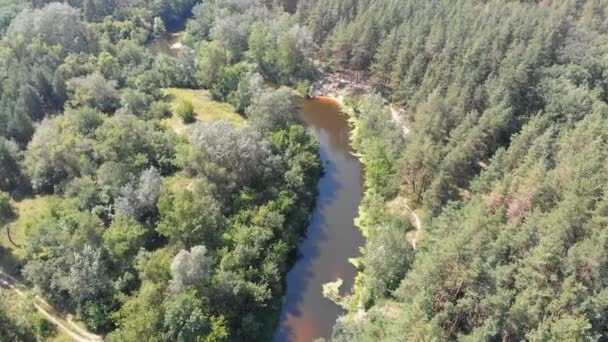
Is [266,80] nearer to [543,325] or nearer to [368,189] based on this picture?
[368,189]

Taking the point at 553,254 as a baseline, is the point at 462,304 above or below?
below

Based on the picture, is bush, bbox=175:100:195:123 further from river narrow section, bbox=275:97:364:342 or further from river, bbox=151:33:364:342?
river narrow section, bbox=275:97:364:342

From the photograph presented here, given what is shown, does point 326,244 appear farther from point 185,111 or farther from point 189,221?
point 185,111

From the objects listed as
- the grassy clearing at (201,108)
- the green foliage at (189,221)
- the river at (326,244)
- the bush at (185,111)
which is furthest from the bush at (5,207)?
the river at (326,244)

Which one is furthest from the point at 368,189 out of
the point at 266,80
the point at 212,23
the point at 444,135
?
the point at 212,23

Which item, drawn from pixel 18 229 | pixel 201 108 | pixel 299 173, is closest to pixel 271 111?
pixel 299 173

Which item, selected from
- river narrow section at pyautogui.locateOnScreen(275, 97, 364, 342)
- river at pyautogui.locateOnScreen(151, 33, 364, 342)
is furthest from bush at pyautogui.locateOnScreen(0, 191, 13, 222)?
river narrow section at pyautogui.locateOnScreen(275, 97, 364, 342)
